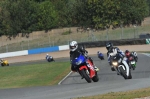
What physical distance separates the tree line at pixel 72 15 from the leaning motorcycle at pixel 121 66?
5757cm

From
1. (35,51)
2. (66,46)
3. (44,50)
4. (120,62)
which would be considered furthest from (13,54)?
(120,62)

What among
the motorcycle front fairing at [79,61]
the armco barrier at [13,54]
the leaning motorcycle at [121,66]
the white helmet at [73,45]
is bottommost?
the armco barrier at [13,54]

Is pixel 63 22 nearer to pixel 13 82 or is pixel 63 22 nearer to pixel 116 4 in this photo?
pixel 116 4

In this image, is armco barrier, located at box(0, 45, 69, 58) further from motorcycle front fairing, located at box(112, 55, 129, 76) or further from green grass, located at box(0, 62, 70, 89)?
motorcycle front fairing, located at box(112, 55, 129, 76)

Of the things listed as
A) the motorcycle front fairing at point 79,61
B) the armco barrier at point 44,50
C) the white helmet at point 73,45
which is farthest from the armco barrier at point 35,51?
the white helmet at point 73,45

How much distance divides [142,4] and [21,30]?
21.4m

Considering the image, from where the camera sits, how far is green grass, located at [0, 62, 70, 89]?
85.8ft

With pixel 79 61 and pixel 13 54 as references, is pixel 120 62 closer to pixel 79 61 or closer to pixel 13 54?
pixel 79 61

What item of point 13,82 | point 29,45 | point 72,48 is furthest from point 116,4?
point 72,48

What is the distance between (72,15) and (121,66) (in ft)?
218

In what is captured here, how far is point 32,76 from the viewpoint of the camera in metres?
30.0

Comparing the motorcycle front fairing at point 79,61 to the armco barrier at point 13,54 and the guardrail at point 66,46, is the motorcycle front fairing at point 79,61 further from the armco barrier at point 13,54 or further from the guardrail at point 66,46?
the armco barrier at point 13,54

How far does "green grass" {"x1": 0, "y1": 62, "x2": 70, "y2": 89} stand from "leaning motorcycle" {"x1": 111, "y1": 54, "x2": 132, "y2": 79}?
8675 millimetres

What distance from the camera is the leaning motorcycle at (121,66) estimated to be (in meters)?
16.1
